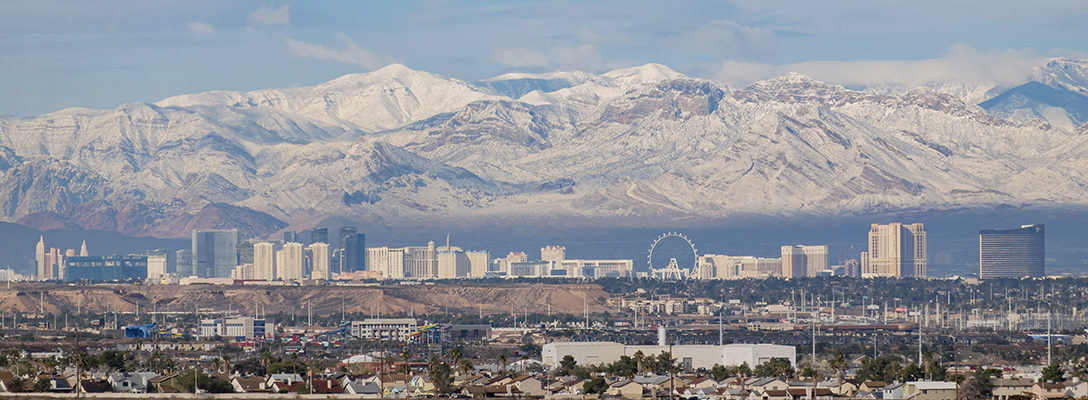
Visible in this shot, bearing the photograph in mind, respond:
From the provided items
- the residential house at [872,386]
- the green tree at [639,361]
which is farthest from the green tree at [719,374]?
the residential house at [872,386]

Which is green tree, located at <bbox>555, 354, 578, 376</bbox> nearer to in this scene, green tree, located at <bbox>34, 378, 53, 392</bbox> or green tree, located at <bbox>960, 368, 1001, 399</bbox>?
green tree, located at <bbox>960, 368, 1001, 399</bbox>

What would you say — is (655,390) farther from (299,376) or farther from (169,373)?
(169,373)

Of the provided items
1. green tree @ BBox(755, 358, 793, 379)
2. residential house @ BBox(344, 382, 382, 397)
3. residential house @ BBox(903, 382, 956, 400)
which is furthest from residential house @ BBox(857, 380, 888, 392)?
residential house @ BBox(344, 382, 382, 397)

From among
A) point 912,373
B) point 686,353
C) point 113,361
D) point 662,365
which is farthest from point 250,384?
point 686,353

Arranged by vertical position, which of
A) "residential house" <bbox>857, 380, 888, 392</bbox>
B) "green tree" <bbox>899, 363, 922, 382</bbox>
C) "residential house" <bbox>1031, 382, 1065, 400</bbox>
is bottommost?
"residential house" <bbox>857, 380, 888, 392</bbox>

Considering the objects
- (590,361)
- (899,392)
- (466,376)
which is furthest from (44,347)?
(899,392)

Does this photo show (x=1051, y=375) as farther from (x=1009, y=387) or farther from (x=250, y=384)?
(x=250, y=384)
